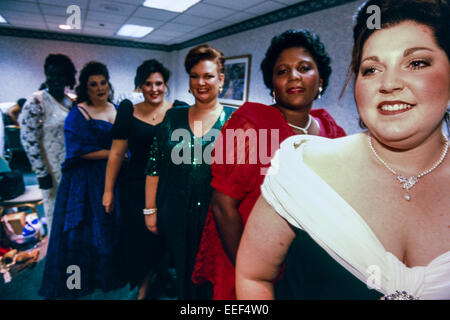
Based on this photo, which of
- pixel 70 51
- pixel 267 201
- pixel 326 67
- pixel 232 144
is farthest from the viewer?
pixel 70 51

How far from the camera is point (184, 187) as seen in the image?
4.80 ft

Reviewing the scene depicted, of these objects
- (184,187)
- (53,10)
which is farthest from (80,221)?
(53,10)

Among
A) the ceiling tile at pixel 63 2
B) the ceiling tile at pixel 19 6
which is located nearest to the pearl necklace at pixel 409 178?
the ceiling tile at pixel 63 2

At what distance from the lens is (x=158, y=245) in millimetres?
2092

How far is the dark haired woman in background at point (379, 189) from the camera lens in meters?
0.59

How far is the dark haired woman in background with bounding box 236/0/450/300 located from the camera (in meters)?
0.59

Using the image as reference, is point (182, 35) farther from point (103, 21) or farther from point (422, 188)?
point (422, 188)

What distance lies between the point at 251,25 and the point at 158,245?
15.3 ft

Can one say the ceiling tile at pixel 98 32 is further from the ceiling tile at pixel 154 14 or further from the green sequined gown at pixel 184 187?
the green sequined gown at pixel 184 187

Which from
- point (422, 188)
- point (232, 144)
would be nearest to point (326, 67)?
point (232, 144)

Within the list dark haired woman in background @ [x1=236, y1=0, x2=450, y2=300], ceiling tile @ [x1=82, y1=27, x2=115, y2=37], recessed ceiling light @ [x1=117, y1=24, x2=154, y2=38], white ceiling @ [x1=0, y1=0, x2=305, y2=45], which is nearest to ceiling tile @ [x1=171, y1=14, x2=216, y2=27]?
white ceiling @ [x1=0, y1=0, x2=305, y2=45]

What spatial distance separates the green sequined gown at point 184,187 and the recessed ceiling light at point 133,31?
18.9 feet

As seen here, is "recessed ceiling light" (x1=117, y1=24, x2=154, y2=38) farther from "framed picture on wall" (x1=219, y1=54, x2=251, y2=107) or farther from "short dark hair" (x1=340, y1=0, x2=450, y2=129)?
"short dark hair" (x1=340, y1=0, x2=450, y2=129)

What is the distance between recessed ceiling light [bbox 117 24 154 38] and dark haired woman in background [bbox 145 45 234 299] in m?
5.60
